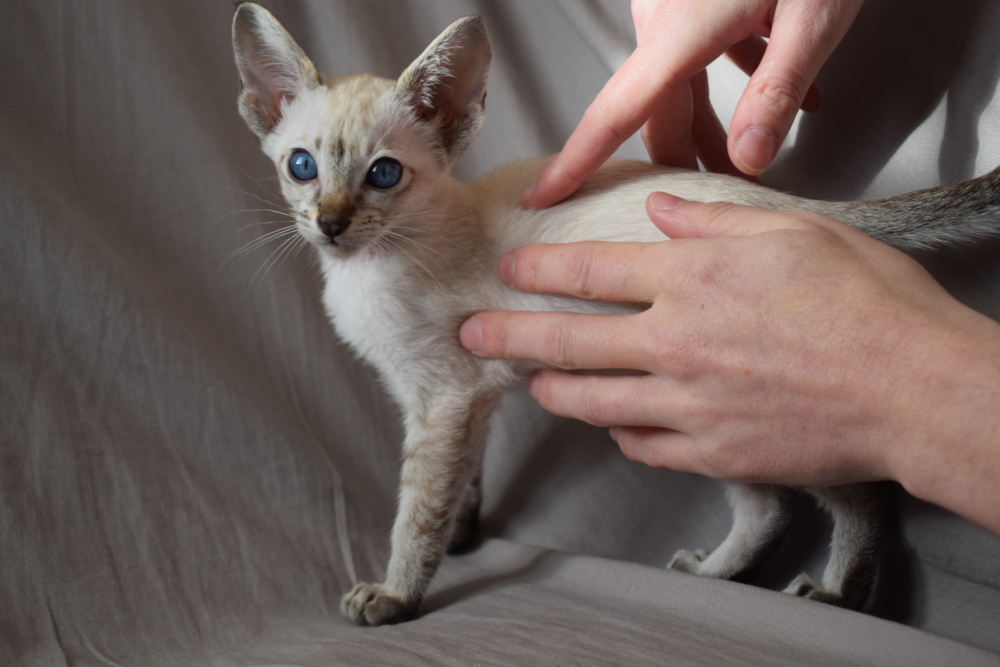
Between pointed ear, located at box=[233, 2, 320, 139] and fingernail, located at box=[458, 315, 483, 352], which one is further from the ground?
pointed ear, located at box=[233, 2, 320, 139]

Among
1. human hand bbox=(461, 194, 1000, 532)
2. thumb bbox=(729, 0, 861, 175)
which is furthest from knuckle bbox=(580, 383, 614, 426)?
thumb bbox=(729, 0, 861, 175)

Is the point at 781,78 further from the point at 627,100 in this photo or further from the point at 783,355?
the point at 783,355

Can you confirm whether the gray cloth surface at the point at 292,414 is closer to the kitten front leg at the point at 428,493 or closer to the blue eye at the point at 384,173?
the kitten front leg at the point at 428,493

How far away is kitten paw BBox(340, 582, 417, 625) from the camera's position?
93 centimetres

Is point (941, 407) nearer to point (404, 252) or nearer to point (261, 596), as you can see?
point (404, 252)

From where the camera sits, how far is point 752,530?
3.52ft

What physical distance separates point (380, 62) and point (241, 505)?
35.1 inches

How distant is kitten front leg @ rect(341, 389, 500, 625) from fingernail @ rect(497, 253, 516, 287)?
18 cm

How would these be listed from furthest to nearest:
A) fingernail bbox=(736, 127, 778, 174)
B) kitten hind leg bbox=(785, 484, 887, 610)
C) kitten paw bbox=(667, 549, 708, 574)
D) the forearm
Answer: kitten paw bbox=(667, 549, 708, 574)
kitten hind leg bbox=(785, 484, 887, 610)
fingernail bbox=(736, 127, 778, 174)
the forearm

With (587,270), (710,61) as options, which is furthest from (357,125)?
(710,61)

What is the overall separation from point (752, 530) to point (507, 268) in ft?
1.98

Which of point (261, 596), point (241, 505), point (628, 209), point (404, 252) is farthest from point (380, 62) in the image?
point (261, 596)

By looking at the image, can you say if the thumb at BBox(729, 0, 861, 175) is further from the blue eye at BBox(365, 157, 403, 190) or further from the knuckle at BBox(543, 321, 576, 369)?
the blue eye at BBox(365, 157, 403, 190)

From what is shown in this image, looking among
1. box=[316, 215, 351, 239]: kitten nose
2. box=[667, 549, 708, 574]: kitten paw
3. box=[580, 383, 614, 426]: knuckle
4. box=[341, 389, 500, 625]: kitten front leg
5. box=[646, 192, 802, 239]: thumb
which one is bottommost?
box=[667, 549, 708, 574]: kitten paw
